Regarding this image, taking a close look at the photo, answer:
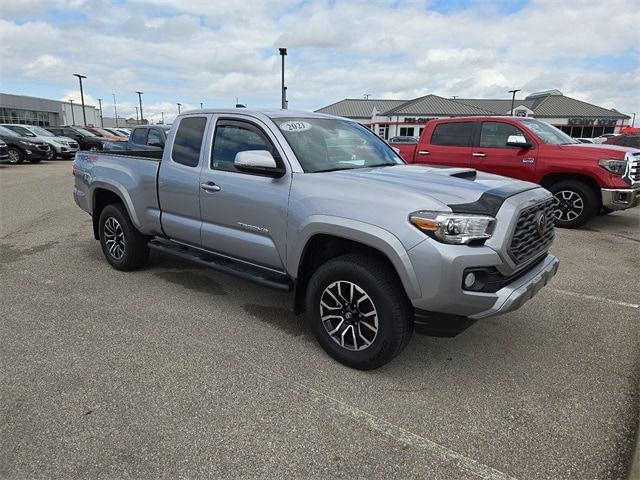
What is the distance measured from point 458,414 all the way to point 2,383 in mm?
2959

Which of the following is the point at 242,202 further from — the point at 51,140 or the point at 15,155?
the point at 51,140

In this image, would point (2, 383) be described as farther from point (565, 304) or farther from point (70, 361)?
point (565, 304)

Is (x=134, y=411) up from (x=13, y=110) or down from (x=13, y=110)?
down

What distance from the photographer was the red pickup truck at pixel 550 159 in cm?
722

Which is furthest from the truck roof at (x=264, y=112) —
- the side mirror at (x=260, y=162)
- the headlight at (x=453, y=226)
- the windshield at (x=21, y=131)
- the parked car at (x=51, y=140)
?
the windshield at (x=21, y=131)

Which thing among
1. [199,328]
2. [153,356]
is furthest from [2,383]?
[199,328]

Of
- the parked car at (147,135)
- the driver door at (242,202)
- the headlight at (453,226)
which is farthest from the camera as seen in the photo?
the parked car at (147,135)

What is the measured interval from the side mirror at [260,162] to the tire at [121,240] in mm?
2255

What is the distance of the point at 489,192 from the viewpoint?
9.82ft

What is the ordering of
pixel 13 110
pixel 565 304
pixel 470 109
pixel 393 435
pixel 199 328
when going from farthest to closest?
pixel 13 110
pixel 470 109
pixel 565 304
pixel 199 328
pixel 393 435

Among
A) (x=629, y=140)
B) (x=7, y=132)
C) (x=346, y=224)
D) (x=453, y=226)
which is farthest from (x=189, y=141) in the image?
(x=7, y=132)

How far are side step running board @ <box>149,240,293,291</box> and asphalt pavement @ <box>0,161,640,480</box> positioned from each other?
1.46 ft

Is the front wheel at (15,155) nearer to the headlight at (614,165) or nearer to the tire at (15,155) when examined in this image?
the tire at (15,155)

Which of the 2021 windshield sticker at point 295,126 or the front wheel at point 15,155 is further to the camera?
the front wheel at point 15,155
